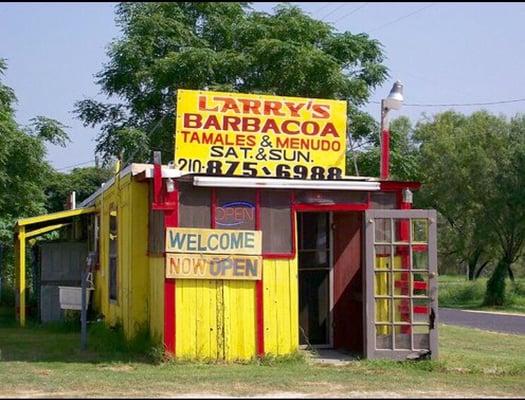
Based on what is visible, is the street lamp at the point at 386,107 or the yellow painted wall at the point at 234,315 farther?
the street lamp at the point at 386,107

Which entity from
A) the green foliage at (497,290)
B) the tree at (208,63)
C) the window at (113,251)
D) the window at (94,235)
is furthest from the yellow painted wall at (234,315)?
the green foliage at (497,290)

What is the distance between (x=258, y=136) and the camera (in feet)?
45.1

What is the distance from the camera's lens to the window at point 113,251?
646 inches

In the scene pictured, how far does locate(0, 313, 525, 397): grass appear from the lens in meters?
10.2

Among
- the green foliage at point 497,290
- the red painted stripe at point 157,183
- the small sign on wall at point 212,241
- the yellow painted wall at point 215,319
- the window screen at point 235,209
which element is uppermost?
the red painted stripe at point 157,183

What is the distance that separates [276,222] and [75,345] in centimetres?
467

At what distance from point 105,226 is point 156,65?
35.4 ft

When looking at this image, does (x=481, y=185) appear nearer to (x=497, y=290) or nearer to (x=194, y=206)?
(x=497, y=290)

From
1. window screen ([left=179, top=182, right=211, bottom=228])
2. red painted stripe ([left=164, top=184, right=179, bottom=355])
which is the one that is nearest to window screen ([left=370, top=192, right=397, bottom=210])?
window screen ([left=179, top=182, right=211, bottom=228])

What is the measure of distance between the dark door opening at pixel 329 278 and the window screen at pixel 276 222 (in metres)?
1.66

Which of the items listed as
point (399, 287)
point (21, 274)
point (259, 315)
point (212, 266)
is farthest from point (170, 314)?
point (21, 274)

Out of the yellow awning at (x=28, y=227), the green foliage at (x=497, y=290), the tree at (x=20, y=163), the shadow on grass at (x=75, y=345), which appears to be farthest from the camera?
the green foliage at (x=497, y=290)

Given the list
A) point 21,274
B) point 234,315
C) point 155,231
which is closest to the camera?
point 234,315

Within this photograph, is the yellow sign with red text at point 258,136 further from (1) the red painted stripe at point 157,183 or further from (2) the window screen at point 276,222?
(1) the red painted stripe at point 157,183
